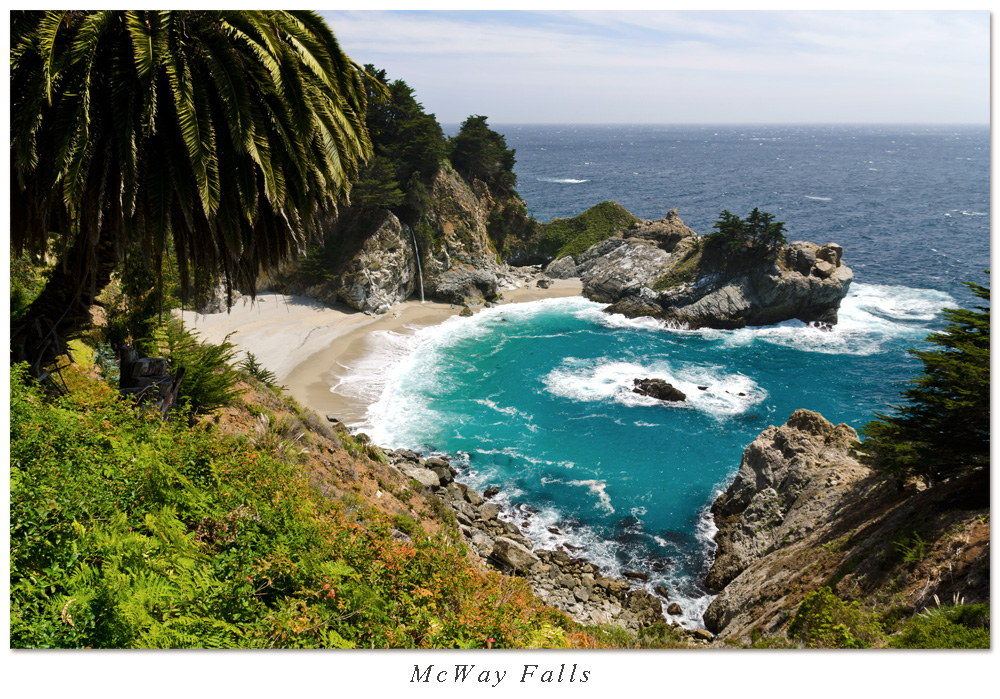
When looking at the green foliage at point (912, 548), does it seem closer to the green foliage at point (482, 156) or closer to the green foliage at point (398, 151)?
the green foliage at point (398, 151)

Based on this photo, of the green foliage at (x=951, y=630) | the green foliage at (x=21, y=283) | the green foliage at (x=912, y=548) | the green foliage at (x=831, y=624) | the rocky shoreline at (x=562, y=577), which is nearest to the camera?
the green foliage at (x=951, y=630)

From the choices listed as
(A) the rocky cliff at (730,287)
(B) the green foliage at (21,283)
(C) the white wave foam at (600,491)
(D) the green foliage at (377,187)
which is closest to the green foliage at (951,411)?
(C) the white wave foam at (600,491)

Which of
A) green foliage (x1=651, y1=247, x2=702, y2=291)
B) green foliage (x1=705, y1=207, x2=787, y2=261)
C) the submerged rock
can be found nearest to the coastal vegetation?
the submerged rock

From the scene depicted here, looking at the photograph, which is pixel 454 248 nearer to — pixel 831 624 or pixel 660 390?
pixel 660 390

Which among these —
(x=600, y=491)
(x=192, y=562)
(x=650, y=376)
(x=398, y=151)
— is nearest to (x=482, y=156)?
(x=398, y=151)

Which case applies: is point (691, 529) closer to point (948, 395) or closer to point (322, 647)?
point (948, 395)

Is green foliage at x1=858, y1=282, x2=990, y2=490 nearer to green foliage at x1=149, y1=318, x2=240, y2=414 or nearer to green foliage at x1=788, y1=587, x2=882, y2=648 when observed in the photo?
green foliage at x1=788, y1=587, x2=882, y2=648
